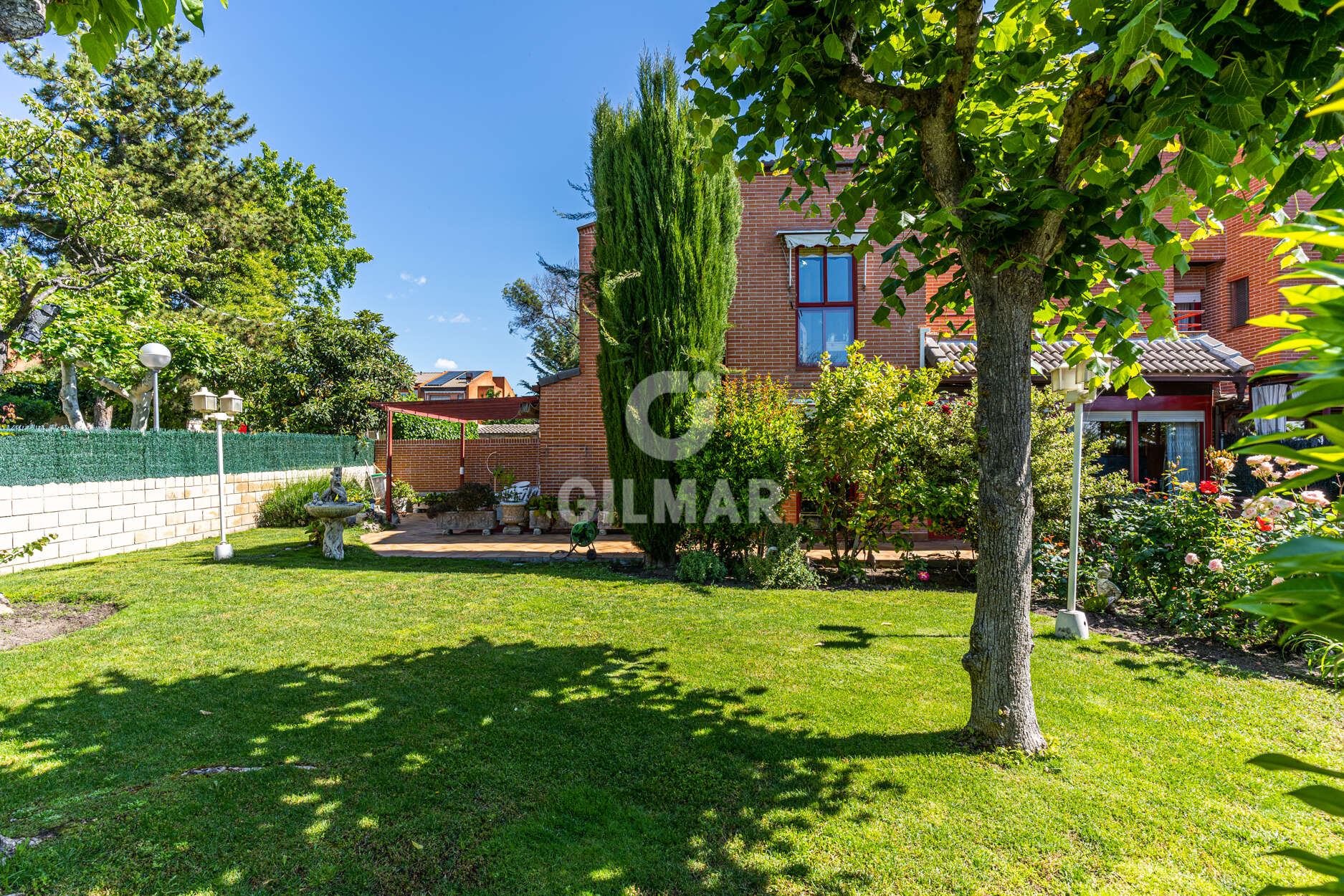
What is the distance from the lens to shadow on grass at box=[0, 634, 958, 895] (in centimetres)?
248

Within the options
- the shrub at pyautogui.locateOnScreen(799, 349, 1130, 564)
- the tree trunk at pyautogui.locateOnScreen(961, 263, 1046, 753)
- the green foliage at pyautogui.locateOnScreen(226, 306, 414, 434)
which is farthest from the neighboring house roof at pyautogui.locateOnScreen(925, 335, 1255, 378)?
the green foliage at pyautogui.locateOnScreen(226, 306, 414, 434)

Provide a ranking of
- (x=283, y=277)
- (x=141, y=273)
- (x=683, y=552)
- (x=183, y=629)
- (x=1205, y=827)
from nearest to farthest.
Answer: (x=1205, y=827) → (x=183, y=629) → (x=683, y=552) → (x=141, y=273) → (x=283, y=277)

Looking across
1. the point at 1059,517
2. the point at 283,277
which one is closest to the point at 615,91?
the point at 1059,517

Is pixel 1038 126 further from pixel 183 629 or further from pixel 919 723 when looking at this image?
pixel 183 629

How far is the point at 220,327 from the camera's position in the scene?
1822 centimetres

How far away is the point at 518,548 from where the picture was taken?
1052 centimetres

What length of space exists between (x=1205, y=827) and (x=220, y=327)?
23462 mm

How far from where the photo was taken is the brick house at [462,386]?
4135 cm

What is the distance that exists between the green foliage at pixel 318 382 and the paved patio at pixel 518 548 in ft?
18.8

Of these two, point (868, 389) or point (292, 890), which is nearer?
point (292, 890)

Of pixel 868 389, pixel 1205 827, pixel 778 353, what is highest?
pixel 778 353

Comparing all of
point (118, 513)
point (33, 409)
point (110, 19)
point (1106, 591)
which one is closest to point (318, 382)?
point (118, 513)

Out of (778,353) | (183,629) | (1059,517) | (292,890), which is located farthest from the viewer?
(778,353)

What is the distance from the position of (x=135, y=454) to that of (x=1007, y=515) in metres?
13.0
